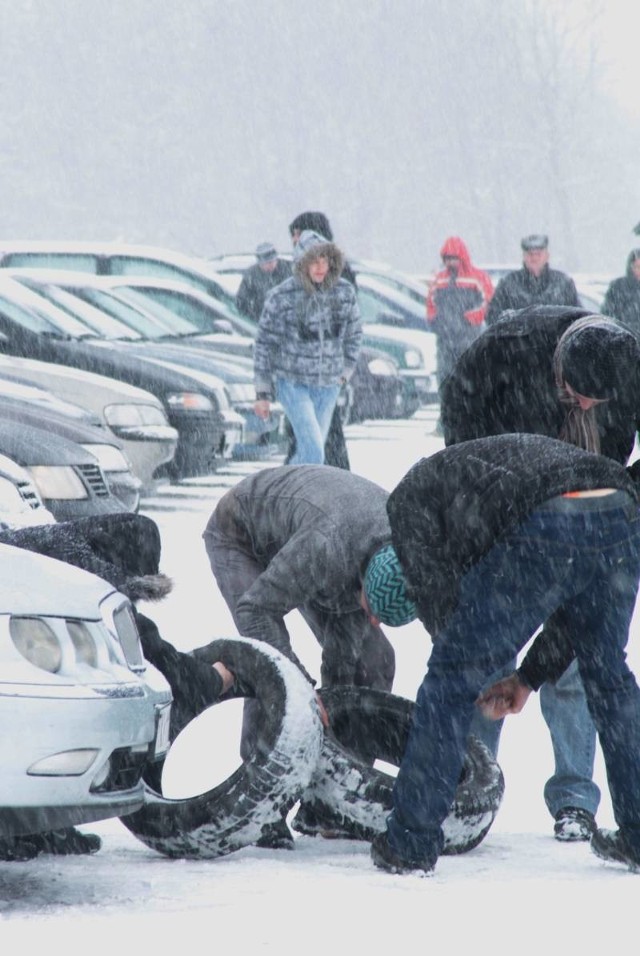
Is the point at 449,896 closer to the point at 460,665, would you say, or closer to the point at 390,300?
the point at 460,665

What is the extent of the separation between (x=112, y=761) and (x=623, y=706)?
1344 mm

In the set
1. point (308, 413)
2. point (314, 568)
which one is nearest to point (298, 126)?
point (308, 413)

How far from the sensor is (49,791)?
3.88 metres

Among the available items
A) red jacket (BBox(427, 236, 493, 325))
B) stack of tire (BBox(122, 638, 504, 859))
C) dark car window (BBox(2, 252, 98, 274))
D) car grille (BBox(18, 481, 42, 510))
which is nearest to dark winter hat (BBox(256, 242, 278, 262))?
red jacket (BBox(427, 236, 493, 325))

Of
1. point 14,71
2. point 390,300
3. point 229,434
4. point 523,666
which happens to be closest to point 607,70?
point 14,71

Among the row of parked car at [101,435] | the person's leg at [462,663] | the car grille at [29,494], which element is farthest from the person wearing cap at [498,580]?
the car grille at [29,494]

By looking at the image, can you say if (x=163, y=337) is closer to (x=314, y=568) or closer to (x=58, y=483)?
(x=58, y=483)

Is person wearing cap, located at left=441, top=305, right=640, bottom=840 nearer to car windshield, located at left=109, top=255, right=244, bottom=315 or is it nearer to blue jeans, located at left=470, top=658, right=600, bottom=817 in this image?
blue jeans, located at left=470, top=658, right=600, bottom=817

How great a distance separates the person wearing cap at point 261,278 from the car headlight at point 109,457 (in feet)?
16.4

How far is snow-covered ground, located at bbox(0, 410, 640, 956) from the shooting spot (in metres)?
3.82

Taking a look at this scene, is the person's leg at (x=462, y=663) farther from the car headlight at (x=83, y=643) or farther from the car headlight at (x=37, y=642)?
the car headlight at (x=37, y=642)

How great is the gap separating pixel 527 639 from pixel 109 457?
20.1 feet

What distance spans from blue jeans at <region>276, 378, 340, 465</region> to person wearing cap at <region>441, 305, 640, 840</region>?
5665mm

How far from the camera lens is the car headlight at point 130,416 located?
12.0 m
